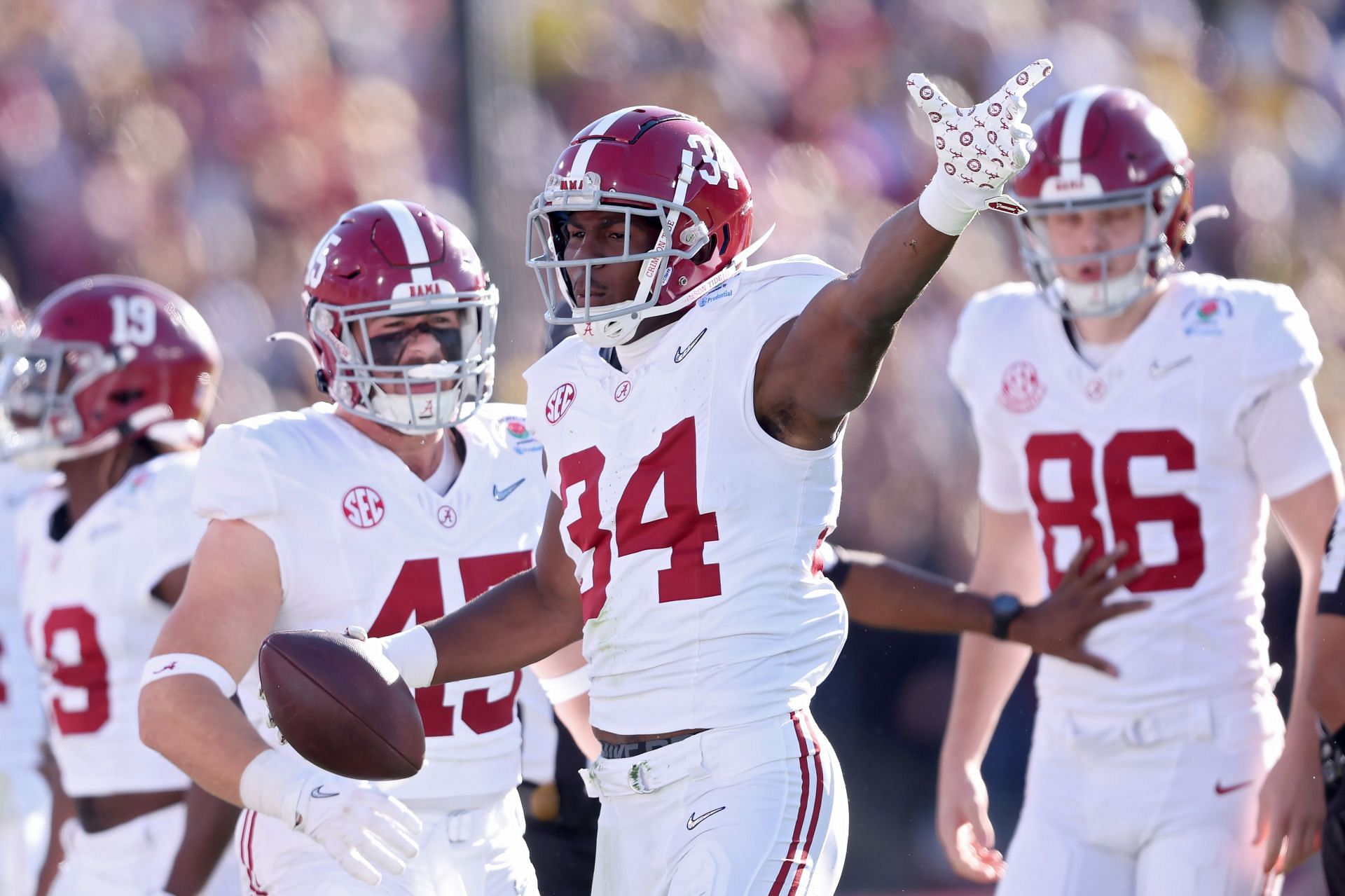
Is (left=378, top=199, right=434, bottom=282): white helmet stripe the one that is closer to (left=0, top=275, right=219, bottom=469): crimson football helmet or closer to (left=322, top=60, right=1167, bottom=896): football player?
(left=322, top=60, right=1167, bottom=896): football player

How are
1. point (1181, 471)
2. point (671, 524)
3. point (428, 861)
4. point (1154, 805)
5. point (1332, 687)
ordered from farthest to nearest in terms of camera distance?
point (1181, 471)
point (1154, 805)
point (1332, 687)
point (428, 861)
point (671, 524)

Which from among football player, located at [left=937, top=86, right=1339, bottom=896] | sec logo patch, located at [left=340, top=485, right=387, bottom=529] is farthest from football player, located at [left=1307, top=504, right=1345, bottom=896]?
sec logo patch, located at [left=340, top=485, right=387, bottom=529]

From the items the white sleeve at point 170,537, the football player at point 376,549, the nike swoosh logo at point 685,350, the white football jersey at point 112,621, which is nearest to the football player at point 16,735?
the white football jersey at point 112,621

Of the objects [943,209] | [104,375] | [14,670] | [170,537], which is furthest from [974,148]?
[14,670]

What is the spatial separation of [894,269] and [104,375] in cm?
270

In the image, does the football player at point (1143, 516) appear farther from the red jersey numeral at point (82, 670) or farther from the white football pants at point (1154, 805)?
the red jersey numeral at point (82, 670)

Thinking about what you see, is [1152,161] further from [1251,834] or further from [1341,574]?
[1251,834]

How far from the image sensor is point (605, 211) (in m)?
2.62

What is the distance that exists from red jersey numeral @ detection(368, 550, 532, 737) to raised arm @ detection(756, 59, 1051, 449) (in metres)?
0.84

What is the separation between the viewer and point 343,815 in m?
2.47

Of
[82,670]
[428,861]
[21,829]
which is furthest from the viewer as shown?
[21,829]

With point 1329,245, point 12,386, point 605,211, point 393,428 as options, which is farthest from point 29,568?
point 1329,245

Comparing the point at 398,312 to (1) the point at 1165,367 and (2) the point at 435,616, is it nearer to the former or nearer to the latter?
(2) the point at 435,616

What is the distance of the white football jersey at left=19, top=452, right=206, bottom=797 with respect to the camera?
383cm
